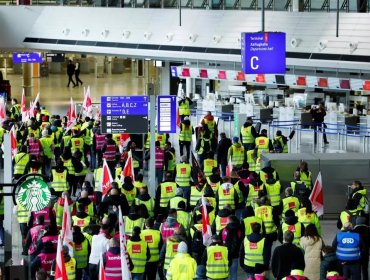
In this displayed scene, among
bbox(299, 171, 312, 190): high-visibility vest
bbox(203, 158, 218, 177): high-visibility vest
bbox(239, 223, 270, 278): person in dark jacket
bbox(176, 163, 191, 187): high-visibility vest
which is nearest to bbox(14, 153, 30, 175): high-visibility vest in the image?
bbox(176, 163, 191, 187): high-visibility vest

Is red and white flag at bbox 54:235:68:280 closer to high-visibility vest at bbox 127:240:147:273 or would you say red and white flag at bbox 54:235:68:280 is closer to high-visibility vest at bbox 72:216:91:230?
high-visibility vest at bbox 127:240:147:273

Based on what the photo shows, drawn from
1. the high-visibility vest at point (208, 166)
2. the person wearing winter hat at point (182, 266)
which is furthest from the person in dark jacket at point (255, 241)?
the high-visibility vest at point (208, 166)

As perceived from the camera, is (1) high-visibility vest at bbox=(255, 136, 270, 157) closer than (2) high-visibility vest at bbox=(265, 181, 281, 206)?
No

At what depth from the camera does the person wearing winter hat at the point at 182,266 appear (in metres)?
16.0

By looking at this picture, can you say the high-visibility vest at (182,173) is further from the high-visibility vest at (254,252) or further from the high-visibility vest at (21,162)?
the high-visibility vest at (254,252)

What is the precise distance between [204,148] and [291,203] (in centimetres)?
883

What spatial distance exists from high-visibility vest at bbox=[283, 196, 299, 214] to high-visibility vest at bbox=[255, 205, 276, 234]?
741mm

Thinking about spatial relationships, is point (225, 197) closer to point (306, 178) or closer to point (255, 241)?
point (306, 178)

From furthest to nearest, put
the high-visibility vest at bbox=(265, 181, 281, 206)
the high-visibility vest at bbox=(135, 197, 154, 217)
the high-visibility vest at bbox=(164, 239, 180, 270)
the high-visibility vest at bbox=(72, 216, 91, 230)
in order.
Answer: the high-visibility vest at bbox=(265, 181, 281, 206)
the high-visibility vest at bbox=(135, 197, 154, 217)
the high-visibility vest at bbox=(72, 216, 91, 230)
the high-visibility vest at bbox=(164, 239, 180, 270)

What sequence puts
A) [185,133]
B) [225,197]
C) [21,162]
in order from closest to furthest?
[225,197]
[21,162]
[185,133]

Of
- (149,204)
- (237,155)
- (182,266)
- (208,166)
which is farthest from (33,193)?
(237,155)

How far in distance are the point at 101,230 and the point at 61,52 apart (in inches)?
1277

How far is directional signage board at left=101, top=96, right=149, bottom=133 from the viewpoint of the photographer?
984 inches

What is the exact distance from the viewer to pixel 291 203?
20234mm
